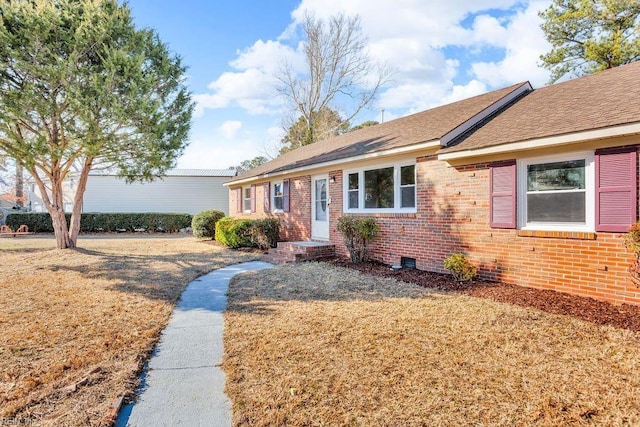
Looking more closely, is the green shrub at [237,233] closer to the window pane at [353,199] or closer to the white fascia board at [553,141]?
the window pane at [353,199]

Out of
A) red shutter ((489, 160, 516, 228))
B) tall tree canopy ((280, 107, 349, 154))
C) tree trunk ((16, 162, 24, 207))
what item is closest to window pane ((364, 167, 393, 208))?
red shutter ((489, 160, 516, 228))

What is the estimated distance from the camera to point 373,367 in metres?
3.40

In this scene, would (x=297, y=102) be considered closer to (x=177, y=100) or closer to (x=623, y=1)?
(x=177, y=100)

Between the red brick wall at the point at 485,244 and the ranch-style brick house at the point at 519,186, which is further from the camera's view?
the red brick wall at the point at 485,244

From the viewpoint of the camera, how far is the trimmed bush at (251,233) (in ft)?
40.5

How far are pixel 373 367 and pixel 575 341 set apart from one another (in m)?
2.37

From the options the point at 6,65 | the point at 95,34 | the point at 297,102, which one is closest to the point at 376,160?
the point at 95,34

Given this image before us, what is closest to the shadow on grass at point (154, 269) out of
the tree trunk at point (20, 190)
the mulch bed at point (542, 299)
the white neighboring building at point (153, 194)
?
the mulch bed at point (542, 299)

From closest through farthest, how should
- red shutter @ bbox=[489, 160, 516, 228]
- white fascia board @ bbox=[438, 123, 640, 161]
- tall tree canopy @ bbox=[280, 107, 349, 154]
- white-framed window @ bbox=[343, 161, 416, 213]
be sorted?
white fascia board @ bbox=[438, 123, 640, 161] < red shutter @ bbox=[489, 160, 516, 228] < white-framed window @ bbox=[343, 161, 416, 213] < tall tree canopy @ bbox=[280, 107, 349, 154]

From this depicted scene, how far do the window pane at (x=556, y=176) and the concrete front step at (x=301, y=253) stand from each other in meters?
5.51

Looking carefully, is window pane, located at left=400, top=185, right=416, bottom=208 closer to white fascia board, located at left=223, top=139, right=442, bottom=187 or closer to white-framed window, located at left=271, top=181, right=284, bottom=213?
white fascia board, located at left=223, top=139, right=442, bottom=187

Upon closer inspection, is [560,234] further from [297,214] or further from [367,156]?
[297,214]

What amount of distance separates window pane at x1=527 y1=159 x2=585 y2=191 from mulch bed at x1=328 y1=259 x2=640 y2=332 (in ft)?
5.62

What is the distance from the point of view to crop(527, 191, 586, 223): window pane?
577cm
